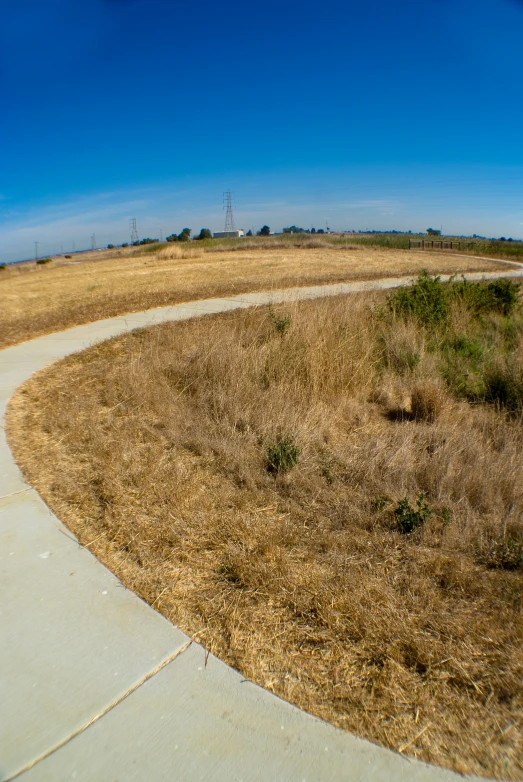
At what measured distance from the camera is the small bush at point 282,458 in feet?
13.4

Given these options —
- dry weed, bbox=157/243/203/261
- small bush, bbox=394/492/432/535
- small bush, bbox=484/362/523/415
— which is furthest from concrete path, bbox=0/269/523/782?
dry weed, bbox=157/243/203/261

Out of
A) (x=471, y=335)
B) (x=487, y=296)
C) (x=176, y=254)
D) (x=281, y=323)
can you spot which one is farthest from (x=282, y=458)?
(x=176, y=254)

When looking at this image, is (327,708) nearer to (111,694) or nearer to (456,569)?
(111,694)

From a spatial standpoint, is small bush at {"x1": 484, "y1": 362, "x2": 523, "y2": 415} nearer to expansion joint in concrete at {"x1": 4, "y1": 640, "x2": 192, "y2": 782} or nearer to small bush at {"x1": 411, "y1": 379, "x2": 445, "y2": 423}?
small bush at {"x1": 411, "y1": 379, "x2": 445, "y2": 423}

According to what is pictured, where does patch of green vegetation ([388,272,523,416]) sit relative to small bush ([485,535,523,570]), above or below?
above

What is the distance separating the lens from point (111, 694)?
2146 mm

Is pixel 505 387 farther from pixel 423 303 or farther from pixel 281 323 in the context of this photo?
pixel 423 303

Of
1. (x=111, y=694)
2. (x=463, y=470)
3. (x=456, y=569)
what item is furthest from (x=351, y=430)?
(x=111, y=694)

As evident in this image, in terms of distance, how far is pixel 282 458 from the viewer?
162 inches

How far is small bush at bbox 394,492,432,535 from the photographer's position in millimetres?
3303

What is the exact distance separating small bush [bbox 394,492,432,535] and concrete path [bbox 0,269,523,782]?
4.89ft

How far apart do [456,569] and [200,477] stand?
1.89m

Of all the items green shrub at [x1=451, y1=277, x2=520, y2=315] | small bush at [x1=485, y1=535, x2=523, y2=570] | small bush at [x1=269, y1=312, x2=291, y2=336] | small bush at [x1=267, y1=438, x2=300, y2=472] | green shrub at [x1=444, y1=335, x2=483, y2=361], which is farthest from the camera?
green shrub at [x1=451, y1=277, x2=520, y2=315]

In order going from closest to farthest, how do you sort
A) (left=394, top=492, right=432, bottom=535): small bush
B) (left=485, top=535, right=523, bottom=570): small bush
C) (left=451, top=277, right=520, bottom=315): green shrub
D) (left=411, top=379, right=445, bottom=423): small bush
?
(left=485, top=535, right=523, bottom=570): small bush, (left=394, top=492, right=432, bottom=535): small bush, (left=411, top=379, right=445, bottom=423): small bush, (left=451, top=277, right=520, bottom=315): green shrub
